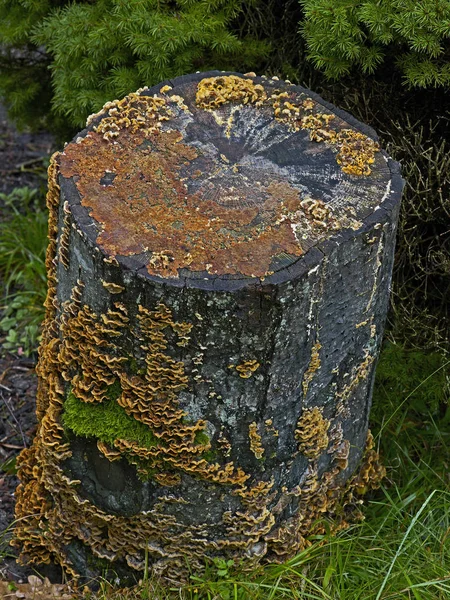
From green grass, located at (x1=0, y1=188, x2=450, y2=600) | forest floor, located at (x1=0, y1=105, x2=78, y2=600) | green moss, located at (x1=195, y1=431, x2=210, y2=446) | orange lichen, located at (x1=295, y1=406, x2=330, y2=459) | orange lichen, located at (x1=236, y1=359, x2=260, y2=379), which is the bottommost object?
forest floor, located at (x1=0, y1=105, x2=78, y2=600)

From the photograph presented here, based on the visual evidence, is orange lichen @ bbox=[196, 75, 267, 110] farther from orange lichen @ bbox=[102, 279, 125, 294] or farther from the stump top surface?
orange lichen @ bbox=[102, 279, 125, 294]

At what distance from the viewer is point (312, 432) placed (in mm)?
2971

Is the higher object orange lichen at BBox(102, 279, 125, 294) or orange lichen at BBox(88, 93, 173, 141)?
A: orange lichen at BBox(88, 93, 173, 141)

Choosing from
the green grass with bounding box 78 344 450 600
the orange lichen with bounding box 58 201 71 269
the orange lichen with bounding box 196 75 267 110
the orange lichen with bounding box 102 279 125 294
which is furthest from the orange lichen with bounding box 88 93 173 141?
the green grass with bounding box 78 344 450 600

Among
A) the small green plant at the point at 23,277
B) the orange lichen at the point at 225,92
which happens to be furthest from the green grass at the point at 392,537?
the small green plant at the point at 23,277

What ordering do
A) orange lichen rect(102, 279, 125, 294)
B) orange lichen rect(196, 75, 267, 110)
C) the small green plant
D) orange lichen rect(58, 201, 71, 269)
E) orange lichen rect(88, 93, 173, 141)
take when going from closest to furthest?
orange lichen rect(102, 279, 125, 294) < orange lichen rect(58, 201, 71, 269) < orange lichen rect(88, 93, 173, 141) < orange lichen rect(196, 75, 267, 110) < the small green plant

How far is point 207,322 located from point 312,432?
68 cm

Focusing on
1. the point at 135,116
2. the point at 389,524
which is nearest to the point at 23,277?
the point at 135,116

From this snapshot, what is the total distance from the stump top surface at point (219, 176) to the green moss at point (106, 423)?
1.98 ft

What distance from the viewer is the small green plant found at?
4.63 meters

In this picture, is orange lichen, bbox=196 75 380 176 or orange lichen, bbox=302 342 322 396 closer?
orange lichen, bbox=302 342 322 396

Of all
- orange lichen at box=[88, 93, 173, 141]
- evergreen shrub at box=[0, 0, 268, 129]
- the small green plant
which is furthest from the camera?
the small green plant

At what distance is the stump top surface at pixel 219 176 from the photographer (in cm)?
266

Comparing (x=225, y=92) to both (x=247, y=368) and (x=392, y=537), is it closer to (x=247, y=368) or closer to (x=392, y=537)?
(x=247, y=368)
